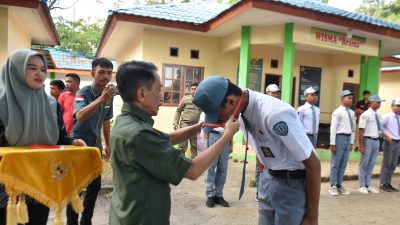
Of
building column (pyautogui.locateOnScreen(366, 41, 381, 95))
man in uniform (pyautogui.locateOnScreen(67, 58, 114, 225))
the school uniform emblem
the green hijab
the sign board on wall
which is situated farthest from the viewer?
building column (pyautogui.locateOnScreen(366, 41, 381, 95))

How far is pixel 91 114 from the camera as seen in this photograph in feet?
10.5

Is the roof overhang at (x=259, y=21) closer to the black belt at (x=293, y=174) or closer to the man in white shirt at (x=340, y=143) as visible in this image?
the man in white shirt at (x=340, y=143)

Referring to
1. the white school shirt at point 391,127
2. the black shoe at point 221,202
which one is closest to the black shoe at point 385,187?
the white school shirt at point 391,127

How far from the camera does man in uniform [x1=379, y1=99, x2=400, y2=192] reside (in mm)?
6363

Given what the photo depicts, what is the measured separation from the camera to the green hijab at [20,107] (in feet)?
7.02

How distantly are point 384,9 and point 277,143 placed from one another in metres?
21.3

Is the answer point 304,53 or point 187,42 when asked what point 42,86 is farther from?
point 304,53

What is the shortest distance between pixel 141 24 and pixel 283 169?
22.8 feet

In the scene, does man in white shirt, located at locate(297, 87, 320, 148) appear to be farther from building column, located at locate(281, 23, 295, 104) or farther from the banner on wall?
the banner on wall

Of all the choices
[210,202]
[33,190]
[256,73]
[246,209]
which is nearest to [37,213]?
[33,190]

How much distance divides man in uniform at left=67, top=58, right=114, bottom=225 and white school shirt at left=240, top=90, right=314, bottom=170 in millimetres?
1607

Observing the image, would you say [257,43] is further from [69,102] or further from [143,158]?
[143,158]

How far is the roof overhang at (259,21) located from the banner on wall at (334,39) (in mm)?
144

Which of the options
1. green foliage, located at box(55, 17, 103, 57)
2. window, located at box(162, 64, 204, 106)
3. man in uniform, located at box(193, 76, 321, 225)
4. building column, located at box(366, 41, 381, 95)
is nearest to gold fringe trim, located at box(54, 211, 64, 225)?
man in uniform, located at box(193, 76, 321, 225)
